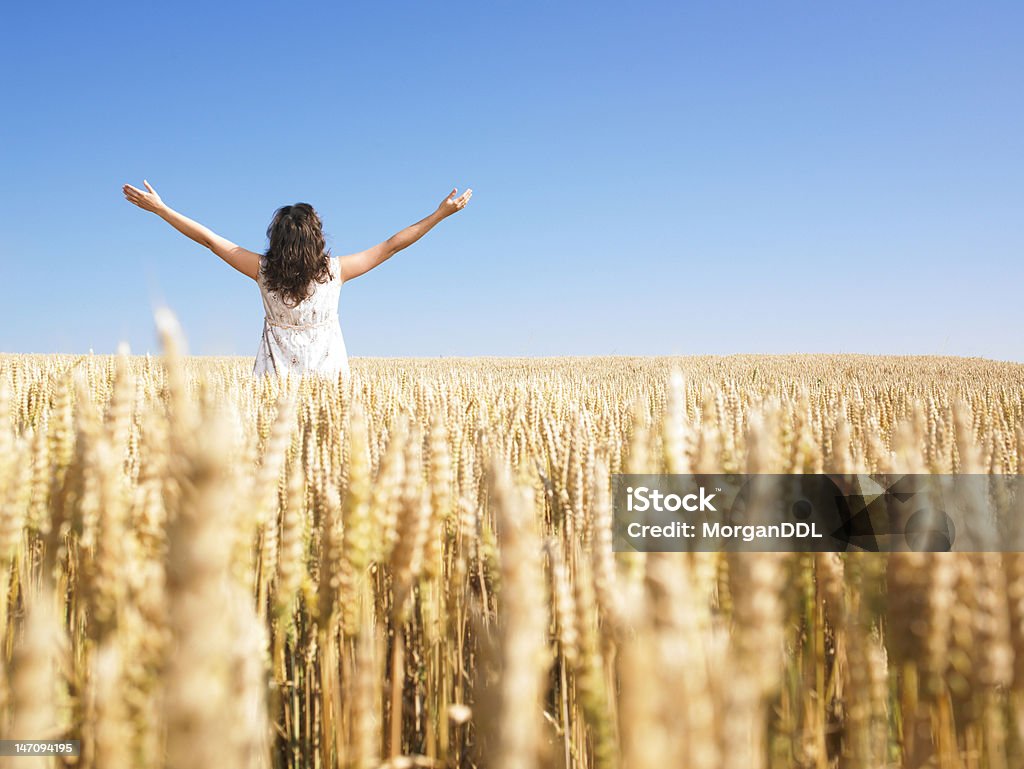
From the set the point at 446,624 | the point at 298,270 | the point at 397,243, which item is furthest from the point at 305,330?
the point at 446,624

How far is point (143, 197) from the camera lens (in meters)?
3.92

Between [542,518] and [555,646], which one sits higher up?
[542,518]

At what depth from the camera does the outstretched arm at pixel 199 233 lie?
3.92 metres

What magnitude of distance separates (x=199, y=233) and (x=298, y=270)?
2.39 ft

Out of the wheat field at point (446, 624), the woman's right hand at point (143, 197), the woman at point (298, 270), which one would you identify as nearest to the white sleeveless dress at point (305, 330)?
the woman at point (298, 270)

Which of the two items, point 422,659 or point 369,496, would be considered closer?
point 369,496

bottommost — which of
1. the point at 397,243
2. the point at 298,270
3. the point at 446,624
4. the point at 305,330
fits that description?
the point at 446,624

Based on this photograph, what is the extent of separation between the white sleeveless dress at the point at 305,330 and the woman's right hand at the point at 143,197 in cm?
70

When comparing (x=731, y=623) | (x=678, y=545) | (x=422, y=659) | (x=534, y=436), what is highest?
(x=534, y=436)

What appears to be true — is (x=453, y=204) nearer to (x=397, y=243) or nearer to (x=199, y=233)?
(x=397, y=243)

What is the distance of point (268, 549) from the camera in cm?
95

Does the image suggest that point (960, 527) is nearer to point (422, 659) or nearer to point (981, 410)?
point (422, 659)

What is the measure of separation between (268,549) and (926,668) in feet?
2.67

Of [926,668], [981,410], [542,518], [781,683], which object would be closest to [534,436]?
[542,518]
